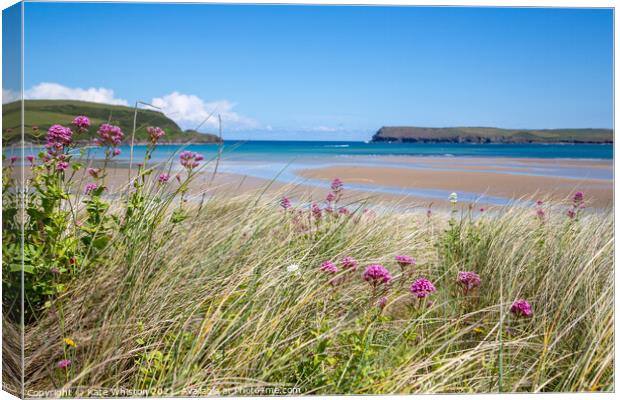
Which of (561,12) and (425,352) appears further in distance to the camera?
(561,12)

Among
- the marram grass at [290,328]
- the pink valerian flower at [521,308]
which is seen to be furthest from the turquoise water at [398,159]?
the pink valerian flower at [521,308]

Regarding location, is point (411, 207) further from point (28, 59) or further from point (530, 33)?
point (28, 59)

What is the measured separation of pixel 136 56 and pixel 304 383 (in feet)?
7.23

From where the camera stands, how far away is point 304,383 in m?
3.06

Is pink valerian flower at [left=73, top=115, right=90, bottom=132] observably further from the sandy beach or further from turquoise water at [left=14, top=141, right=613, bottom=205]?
the sandy beach

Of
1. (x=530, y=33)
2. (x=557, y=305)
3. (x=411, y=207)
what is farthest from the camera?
(x=411, y=207)

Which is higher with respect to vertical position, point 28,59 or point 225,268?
point 28,59

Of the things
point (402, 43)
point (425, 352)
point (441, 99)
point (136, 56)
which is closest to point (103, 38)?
point (136, 56)

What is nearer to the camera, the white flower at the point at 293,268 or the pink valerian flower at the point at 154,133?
the white flower at the point at 293,268

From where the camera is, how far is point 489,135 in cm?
507

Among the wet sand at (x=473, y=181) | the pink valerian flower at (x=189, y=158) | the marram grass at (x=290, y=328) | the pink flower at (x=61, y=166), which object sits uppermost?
the pink valerian flower at (x=189, y=158)

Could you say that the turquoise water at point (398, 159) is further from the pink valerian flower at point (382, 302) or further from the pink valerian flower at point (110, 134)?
the pink valerian flower at point (382, 302)

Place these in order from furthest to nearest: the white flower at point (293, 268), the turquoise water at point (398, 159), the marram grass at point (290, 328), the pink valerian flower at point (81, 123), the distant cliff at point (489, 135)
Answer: the turquoise water at point (398, 159) → the distant cliff at point (489, 135) → the pink valerian flower at point (81, 123) → the white flower at point (293, 268) → the marram grass at point (290, 328)

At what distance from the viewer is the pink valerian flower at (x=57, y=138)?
126 inches
